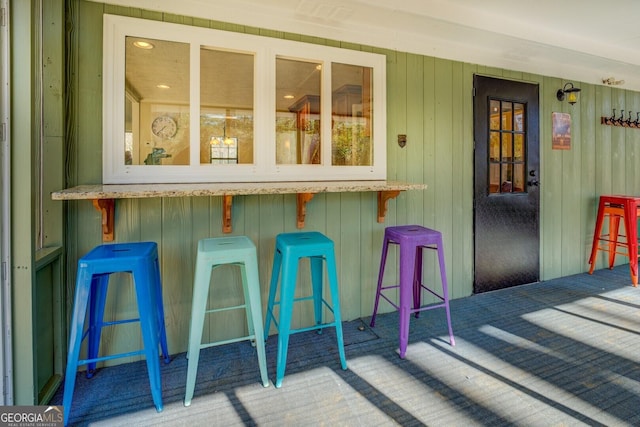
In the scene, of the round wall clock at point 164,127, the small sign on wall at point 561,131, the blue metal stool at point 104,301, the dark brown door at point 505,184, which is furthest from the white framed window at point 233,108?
the small sign on wall at point 561,131

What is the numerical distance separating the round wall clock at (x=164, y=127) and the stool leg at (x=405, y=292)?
176 centimetres

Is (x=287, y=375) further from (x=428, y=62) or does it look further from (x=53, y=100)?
(x=428, y=62)

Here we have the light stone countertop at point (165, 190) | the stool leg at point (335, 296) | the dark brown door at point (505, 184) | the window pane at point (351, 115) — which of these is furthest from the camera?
the dark brown door at point (505, 184)

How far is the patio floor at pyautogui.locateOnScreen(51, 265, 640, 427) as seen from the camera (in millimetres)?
1614

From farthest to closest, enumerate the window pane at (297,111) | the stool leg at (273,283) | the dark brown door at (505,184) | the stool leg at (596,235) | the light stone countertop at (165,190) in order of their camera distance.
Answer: the stool leg at (596,235), the dark brown door at (505,184), the window pane at (297,111), the stool leg at (273,283), the light stone countertop at (165,190)

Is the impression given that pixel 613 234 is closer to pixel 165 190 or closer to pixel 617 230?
pixel 617 230

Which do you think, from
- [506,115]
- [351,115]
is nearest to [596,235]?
[506,115]

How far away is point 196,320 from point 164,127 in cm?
143

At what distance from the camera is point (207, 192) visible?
1.73 metres

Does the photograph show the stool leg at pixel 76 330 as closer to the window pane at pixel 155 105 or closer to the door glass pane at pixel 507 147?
the window pane at pixel 155 105

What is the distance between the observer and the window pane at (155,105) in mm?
2094

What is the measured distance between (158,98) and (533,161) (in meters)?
3.45

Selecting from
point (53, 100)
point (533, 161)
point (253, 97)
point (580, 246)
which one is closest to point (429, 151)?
point (533, 161)

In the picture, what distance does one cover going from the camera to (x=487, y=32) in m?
2.65
